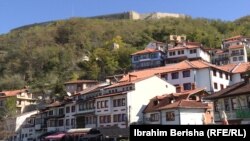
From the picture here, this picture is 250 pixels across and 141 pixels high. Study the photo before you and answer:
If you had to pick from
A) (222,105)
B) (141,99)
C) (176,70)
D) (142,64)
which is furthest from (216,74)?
(222,105)

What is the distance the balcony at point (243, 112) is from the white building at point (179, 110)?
11.0 metres

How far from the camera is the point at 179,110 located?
46906mm

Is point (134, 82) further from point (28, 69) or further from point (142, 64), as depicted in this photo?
point (28, 69)

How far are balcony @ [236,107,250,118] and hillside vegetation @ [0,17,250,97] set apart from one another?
5702cm

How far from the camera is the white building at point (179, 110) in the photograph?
47188 mm

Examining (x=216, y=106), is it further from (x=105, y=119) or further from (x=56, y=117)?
(x=56, y=117)

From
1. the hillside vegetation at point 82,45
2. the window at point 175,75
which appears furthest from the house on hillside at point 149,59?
the window at point 175,75

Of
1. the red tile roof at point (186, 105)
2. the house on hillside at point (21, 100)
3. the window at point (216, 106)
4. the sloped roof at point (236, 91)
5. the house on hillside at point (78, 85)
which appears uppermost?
the house on hillside at point (78, 85)

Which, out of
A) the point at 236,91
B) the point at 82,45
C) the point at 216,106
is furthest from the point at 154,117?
the point at 82,45

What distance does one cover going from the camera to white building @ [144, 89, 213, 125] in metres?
47.2

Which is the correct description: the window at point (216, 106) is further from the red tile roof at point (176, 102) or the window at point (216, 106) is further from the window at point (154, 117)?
the window at point (154, 117)

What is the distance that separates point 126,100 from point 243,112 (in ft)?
75.7

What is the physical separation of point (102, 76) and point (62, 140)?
126 ft

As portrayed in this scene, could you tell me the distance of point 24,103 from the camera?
88.1m
